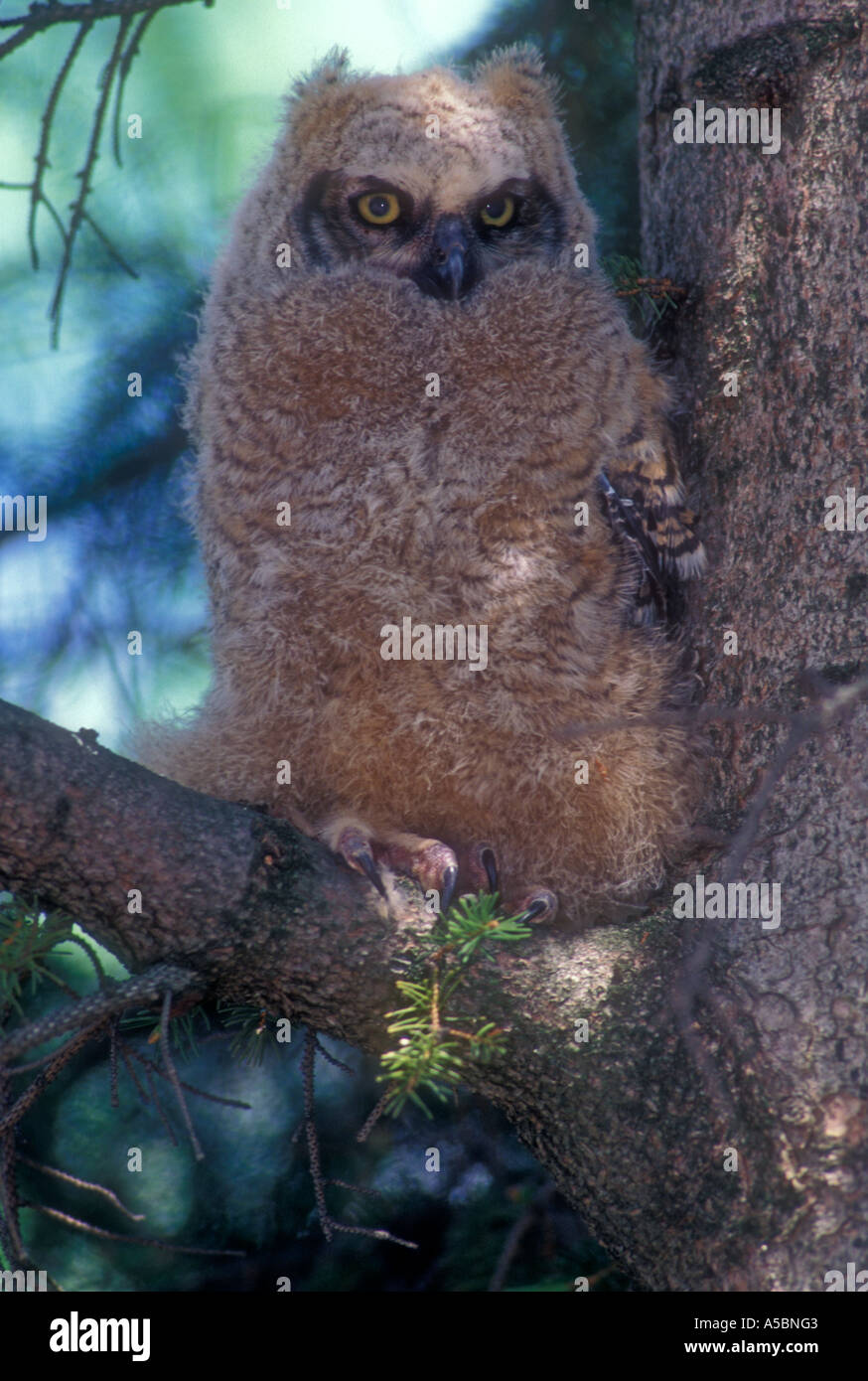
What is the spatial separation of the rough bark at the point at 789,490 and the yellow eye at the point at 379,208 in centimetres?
46

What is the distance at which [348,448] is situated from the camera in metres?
1.79

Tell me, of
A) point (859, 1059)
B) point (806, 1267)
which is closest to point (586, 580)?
point (859, 1059)

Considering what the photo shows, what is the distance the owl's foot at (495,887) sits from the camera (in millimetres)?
1718

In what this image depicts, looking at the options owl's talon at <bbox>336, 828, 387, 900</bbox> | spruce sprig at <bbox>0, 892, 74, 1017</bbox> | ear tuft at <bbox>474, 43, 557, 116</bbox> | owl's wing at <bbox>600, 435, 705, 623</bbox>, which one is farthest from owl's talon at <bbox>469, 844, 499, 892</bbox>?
ear tuft at <bbox>474, 43, 557, 116</bbox>

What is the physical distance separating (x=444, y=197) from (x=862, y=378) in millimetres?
765

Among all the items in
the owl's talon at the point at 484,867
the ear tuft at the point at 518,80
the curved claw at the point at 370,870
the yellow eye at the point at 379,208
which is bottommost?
the owl's talon at the point at 484,867

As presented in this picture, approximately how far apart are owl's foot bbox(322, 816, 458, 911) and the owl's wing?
0.55 meters

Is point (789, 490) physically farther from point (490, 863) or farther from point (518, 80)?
point (518, 80)

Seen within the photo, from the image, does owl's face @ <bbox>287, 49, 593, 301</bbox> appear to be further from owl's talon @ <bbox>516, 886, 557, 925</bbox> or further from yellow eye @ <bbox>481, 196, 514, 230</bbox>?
owl's talon @ <bbox>516, 886, 557, 925</bbox>

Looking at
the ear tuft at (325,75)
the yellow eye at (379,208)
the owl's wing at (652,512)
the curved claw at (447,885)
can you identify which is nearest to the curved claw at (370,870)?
the curved claw at (447,885)

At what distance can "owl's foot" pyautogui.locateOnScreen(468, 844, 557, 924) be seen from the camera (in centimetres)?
172

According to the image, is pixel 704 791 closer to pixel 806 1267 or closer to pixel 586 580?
pixel 586 580

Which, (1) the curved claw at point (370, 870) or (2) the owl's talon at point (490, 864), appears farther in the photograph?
(2) the owl's talon at point (490, 864)

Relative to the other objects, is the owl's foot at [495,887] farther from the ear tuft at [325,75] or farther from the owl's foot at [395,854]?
the ear tuft at [325,75]
